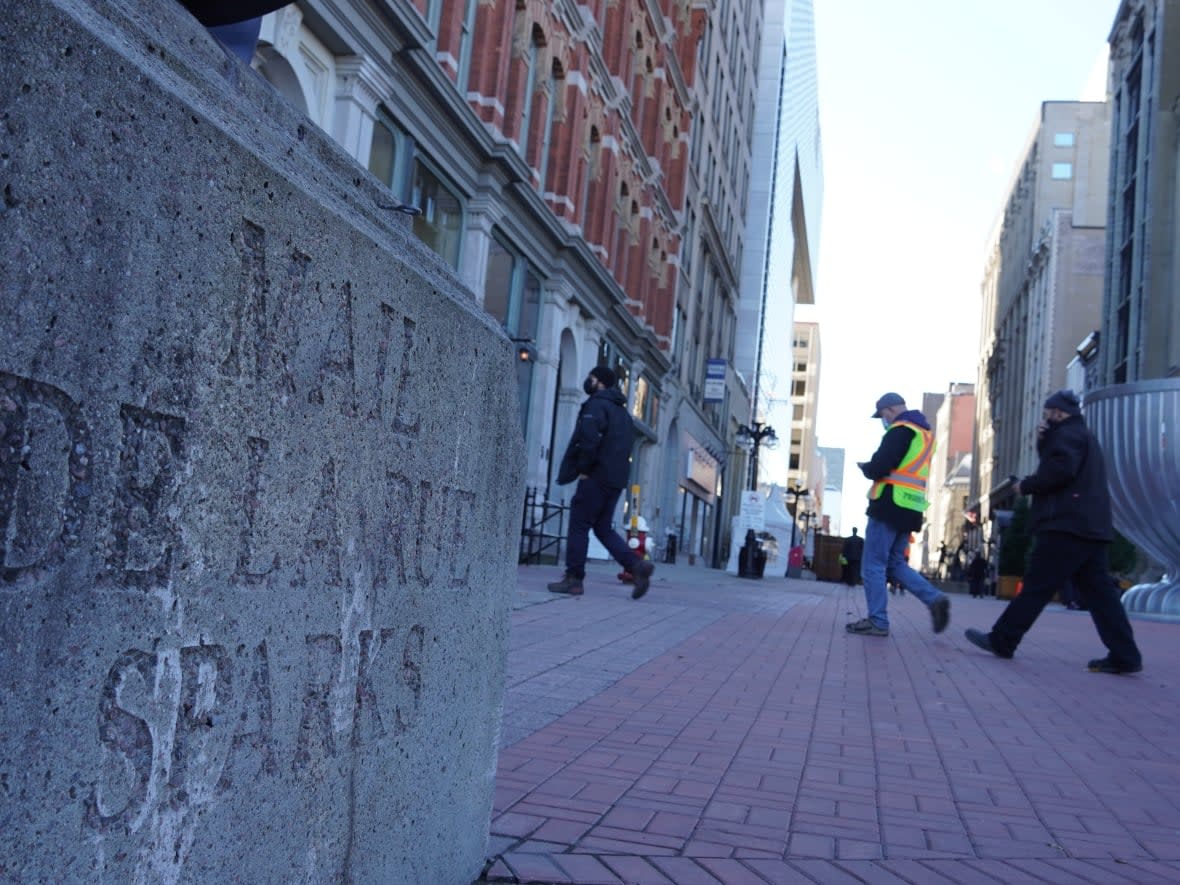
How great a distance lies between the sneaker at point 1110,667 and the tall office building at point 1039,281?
193 ft

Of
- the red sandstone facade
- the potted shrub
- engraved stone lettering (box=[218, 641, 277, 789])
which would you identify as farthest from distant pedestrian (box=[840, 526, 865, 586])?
engraved stone lettering (box=[218, 641, 277, 789])

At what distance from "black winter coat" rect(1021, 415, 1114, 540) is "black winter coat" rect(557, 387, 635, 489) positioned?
394 centimetres

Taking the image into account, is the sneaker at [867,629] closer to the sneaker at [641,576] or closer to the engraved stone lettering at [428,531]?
the sneaker at [641,576]

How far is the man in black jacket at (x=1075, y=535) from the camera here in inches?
329

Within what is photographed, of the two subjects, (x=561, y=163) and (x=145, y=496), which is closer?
(x=145, y=496)

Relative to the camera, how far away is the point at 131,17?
64.6 inches

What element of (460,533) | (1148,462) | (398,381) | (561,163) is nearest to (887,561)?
(460,533)

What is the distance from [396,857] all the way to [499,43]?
19.3 metres

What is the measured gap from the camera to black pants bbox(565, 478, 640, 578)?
11.4m

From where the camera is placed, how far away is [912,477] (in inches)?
389

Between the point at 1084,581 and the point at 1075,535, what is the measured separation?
337mm

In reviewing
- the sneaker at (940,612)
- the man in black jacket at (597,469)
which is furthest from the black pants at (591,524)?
the sneaker at (940,612)

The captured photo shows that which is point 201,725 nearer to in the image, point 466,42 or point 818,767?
point 818,767

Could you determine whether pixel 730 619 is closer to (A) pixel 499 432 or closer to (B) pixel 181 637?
(A) pixel 499 432
